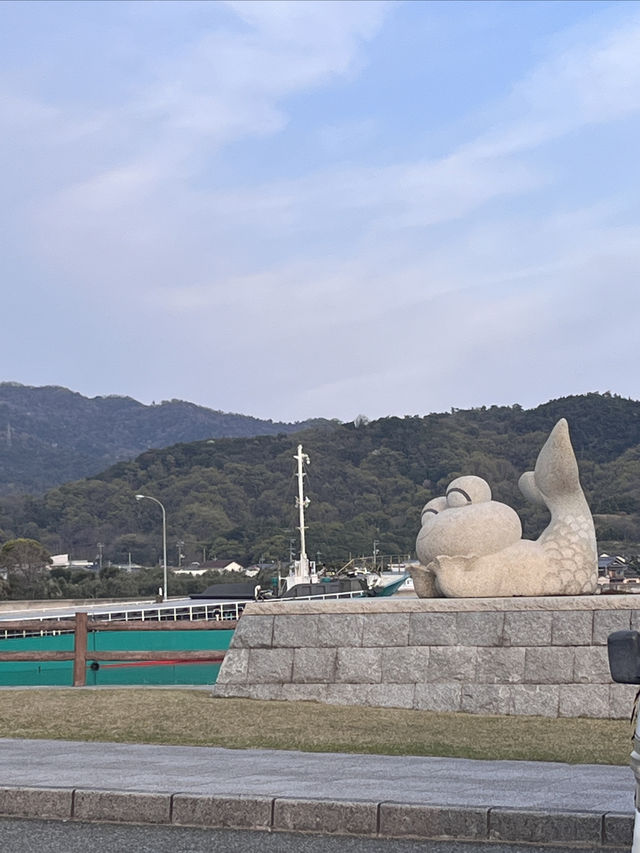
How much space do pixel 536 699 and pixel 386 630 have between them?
193 cm

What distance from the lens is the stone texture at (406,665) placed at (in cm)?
1295

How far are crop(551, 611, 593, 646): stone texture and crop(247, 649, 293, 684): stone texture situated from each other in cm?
319

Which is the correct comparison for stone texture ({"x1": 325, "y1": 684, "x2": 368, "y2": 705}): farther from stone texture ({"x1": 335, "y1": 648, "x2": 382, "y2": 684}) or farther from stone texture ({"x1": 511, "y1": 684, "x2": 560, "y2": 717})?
stone texture ({"x1": 511, "y1": 684, "x2": 560, "y2": 717})

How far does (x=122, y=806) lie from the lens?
711 cm

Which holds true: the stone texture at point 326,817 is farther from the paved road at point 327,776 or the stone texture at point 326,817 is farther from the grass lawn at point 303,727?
the grass lawn at point 303,727

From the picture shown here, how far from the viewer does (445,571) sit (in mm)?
13422

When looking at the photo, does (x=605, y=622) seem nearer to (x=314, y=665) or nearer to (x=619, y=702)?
(x=619, y=702)

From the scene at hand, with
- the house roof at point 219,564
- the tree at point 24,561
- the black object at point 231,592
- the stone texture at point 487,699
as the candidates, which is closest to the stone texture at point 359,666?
the stone texture at point 487,699

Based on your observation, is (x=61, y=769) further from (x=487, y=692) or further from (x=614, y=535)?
(x=614, y=535)

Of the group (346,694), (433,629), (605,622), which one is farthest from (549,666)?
(346,694)

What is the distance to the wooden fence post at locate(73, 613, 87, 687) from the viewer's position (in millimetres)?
15320

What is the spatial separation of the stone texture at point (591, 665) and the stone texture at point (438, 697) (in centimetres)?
134

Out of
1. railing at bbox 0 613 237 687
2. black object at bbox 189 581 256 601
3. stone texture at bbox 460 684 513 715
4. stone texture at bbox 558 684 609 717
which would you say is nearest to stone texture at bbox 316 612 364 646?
stone texture at bbox 460 684 513 715

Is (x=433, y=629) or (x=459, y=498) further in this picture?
(x=459, y=498)
